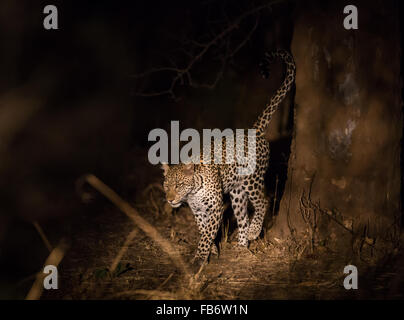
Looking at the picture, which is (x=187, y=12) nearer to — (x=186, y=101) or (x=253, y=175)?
(x=186, y=101)

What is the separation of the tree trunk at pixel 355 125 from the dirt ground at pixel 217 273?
0.42 meters

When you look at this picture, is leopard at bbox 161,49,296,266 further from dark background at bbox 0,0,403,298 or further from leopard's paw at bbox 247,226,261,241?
dark background at bbox 0,0,403,298

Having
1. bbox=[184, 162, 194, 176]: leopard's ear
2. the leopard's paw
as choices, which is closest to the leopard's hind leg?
the leopard's paw

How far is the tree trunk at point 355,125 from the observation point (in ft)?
18.9

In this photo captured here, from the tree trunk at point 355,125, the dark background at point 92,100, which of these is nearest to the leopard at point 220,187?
the tree trunk at point 355,125

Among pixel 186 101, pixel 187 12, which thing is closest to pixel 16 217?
pixel 187 12

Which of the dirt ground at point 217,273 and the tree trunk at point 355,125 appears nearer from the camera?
the dirt ground at point 217,273

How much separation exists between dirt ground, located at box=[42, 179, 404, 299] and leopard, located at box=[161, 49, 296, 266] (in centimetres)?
22

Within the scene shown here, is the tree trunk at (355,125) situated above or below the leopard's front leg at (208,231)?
above

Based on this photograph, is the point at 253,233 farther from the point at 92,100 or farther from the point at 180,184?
the point at 92,100

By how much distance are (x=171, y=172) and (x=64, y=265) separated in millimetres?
1601

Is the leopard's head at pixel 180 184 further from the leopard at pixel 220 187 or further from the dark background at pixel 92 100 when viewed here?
the dark background at pixel 92 100

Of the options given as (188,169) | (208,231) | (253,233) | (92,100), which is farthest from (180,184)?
(92,100)

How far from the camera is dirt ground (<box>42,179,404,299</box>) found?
15.6 ft
